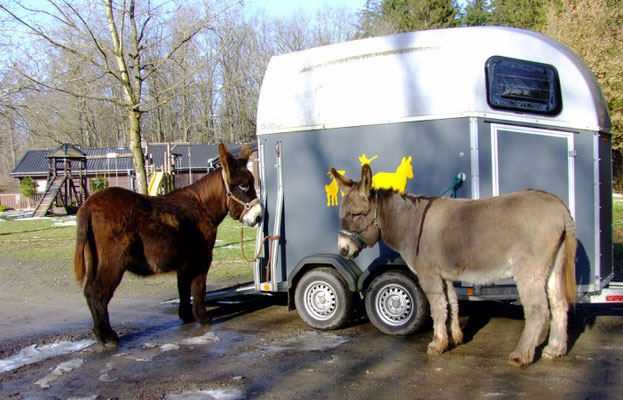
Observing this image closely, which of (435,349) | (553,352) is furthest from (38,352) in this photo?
(553,352)

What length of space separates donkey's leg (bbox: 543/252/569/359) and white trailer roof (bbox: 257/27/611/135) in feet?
6.12

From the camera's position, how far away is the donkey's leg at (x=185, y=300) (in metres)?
7.07

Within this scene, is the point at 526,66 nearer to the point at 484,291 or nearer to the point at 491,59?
the point at 491,59

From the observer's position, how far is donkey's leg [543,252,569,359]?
500 cm

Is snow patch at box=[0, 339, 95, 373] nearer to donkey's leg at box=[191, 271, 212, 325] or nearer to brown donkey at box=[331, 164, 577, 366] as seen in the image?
donkey's leg at box=[191, 271, 212, 325]

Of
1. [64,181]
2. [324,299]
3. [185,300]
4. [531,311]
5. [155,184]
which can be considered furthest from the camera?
[64,181]

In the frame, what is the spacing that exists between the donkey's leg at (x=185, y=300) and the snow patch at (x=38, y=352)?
1.29m

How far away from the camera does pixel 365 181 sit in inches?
216

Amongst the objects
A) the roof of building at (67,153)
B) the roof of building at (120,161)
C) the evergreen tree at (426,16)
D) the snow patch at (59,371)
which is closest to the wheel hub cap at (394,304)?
the snow patch at (59,371)

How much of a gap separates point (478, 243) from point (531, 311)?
80 cm

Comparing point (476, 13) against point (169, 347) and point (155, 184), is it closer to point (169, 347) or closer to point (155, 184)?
point (155, 184)

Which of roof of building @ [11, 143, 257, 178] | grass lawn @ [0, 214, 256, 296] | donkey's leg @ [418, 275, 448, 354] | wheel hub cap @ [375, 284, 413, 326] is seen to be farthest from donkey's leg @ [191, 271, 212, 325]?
roof of building @ [11, 143, 257, 178]

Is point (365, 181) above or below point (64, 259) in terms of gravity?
above

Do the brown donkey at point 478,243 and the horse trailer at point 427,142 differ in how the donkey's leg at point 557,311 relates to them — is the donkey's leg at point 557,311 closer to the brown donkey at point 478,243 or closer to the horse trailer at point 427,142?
the brown donkey at point 478,243
